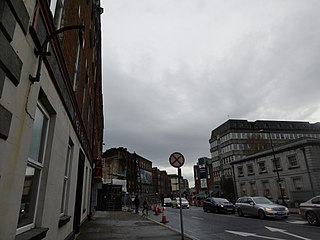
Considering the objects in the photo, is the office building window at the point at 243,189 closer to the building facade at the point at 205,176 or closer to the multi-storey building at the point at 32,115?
the multi-storey building at the point at 32,115

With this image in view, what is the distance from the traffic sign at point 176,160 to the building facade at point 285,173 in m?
21.8

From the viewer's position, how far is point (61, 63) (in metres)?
5.17

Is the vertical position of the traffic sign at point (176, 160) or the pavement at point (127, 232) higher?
the traffic sign at point (176, 160)

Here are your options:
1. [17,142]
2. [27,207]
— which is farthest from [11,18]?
[27,207]

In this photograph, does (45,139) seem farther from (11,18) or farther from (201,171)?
(201,171)

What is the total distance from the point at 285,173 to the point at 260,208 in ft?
58.7

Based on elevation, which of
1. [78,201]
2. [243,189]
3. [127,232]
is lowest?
[127,232]

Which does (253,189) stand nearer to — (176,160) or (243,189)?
(243,189)

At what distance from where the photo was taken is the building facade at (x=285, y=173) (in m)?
27.6

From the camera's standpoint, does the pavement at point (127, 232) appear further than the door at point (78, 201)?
No

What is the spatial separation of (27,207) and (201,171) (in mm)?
80131

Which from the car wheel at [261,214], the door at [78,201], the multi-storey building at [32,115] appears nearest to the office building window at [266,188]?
the car wheel at [261,214]

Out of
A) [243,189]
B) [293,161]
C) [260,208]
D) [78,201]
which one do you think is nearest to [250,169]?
[243,189]

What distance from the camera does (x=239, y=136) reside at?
70.7 m
